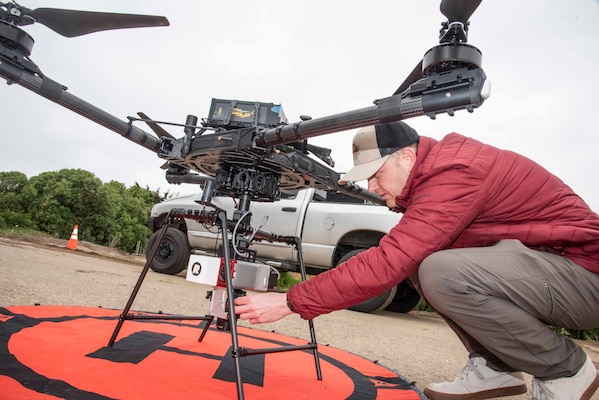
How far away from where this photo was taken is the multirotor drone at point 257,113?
5.42ft

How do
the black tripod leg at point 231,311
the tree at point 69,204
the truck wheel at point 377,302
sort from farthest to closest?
the tree at point 69,204 < the truck wheel at point 377,302 < the black tripod leg at point 231,311

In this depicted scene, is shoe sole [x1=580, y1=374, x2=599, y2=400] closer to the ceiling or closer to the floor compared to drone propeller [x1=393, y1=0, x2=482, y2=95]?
closer to the floor

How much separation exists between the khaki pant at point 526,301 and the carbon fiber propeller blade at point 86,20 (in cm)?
227

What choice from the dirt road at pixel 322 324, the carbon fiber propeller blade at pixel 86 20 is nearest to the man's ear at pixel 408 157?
the dirt road at pixel 322 324

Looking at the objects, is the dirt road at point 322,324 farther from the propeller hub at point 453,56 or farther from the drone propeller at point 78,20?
the drone propeller at point 78,20

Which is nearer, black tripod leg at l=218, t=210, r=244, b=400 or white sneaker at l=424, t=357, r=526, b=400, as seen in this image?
black tripod leg at l=218, t=210, r=244, b=400

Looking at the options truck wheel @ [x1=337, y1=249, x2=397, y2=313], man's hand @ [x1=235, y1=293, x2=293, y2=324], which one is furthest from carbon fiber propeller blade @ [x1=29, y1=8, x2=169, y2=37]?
truck wheel @ [x1=337, y1=249, x2=397, y2=313]

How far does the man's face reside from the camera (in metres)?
1.59

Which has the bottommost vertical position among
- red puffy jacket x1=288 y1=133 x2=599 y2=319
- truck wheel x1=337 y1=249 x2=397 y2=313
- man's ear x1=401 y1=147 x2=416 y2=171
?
truck wheel x1=337 y1=249 x2=397 y2=313

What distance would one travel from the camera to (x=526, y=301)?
136cm

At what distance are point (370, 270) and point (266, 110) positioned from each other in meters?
1.65

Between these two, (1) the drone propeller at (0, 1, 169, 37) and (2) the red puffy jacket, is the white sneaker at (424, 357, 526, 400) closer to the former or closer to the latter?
(2) the red puffy jacket

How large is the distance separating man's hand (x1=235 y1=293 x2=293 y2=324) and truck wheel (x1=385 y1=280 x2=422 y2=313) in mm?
4625

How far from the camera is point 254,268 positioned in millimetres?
1834
